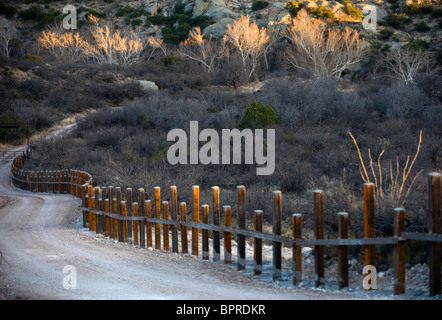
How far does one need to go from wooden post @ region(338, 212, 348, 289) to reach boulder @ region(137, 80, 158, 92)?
151ft

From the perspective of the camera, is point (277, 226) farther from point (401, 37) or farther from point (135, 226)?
point (401, 37)

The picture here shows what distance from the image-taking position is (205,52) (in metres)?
63.5

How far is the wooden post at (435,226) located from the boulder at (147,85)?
1841 inches

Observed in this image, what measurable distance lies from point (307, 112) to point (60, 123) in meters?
21.0

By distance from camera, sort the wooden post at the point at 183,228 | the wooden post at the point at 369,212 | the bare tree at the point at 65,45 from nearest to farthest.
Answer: the wooden post at the point at 369,212, the wooden post at the point at 183,228, the bare tree at the point at 65,45

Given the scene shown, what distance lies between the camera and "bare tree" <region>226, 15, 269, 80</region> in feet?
190

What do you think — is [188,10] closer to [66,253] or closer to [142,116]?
[142,116]

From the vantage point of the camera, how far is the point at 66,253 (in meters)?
8.84

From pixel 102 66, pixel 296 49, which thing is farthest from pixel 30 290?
pixel 102 66

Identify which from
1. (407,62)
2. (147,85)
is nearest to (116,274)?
(407,62)

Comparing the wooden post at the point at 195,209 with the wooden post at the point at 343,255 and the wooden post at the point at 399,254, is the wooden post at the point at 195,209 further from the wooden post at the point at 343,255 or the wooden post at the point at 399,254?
the wooden post at the point at 399,254

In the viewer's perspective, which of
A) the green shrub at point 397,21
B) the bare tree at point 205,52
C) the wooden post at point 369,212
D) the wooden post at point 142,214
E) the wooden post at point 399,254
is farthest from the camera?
the green shrub at point 397,21

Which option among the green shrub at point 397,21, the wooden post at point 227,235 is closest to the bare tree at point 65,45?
the green shrub at point 397,21

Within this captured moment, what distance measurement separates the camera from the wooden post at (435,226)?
5.12 metres
